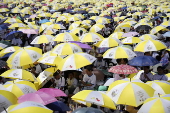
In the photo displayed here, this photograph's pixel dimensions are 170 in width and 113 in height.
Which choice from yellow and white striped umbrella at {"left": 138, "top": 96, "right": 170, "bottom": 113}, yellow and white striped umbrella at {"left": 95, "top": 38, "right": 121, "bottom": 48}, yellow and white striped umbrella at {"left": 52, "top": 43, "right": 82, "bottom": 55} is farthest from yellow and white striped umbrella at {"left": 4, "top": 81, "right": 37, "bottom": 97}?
yellow and white striped umbrella at {"left": 95, "top": 38, "right": 121, "bottom": 48}

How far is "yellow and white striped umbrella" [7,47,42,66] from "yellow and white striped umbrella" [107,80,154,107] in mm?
3992

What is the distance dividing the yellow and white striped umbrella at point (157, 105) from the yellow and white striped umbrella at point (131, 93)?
399 millimetres

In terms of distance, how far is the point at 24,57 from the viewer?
8289mm

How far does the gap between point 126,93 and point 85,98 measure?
94 cm

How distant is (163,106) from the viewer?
4.36m

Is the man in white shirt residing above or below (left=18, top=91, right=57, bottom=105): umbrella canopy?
below

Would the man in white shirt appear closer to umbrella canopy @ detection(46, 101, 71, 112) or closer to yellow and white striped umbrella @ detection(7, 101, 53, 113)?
umbrella canopy @ detection(46, 101, 71, 112)

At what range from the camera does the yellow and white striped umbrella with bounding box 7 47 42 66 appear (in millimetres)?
8148

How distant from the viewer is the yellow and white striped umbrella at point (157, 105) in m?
4.34

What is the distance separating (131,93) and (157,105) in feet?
2.38

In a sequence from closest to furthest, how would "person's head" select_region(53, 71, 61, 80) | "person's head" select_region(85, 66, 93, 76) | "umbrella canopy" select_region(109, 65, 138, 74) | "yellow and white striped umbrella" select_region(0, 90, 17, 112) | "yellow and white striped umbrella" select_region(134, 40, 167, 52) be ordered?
"yellow and white striped umbrella" select_region(0, 90, 17, 112) → "umbrella canopy" select_region(109, 65, 138, 74) → "person's head" select_region(85, 66, 93, 76) → "person's head" select_region(53, 71, 61, 80) → "yellow and white striped umbrella" select_region(134, 40, 167, 52)

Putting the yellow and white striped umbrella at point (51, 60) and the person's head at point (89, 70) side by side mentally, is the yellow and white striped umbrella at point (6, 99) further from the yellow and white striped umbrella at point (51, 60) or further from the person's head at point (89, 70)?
the yellow and white striped umbrella at point (51, 60)

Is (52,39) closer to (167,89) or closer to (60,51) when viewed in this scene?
(60,51)

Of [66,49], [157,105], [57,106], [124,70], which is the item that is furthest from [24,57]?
[157,105]
